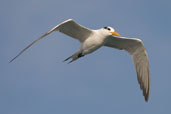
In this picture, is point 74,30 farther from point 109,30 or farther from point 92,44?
point 109,30

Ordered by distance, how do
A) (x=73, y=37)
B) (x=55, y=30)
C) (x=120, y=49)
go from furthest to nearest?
(x=120, y=49) < (x=73, y=37) < (x=55, y=30)

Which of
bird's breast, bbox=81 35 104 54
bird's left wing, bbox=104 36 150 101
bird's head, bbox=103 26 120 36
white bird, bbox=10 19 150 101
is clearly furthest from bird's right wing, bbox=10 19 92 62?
bird's left wing, bbox=104 36 150 101

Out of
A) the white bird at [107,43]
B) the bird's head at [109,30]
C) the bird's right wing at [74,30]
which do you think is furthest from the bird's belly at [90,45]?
the bird's head at [109,30]

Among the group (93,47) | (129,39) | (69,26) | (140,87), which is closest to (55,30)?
(69,26)

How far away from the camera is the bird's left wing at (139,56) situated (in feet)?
59.5

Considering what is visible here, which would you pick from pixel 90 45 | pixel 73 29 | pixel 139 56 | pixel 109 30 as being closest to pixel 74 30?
pixel 73 29

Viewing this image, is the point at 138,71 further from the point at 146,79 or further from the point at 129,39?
the point at 129,39

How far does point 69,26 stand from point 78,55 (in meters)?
1.43

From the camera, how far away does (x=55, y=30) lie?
16.3 metres

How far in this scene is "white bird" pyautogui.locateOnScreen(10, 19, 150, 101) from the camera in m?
16.8

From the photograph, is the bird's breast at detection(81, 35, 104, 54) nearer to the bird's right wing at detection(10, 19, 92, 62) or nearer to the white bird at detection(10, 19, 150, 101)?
the white bird at detection(10, 19, 150, 101)

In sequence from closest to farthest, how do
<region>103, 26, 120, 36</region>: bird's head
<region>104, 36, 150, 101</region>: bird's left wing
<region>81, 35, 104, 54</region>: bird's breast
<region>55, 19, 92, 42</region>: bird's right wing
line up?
<region>55, 19, 92, 42</region>: bird's right wing, <region>81, 35, 104, 54</region>: bird's breast, <region>103, 26, 120, 36</region>: bird's head, <region>104, 36, 150, 101</region>: bird's left wing

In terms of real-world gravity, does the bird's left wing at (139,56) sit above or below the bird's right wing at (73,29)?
below

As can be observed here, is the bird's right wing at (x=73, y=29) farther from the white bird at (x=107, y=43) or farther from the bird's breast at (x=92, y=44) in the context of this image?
the bird's breast at (x=92, y=44)
